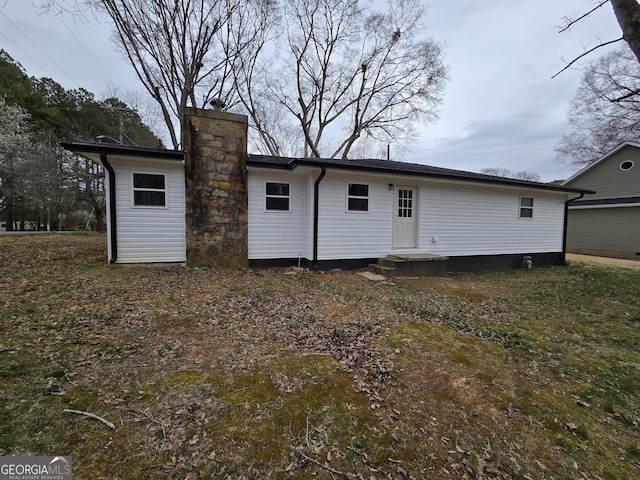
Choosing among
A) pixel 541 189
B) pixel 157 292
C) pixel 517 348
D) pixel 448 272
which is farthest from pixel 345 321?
pixel 541 189

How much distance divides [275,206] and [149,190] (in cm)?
314

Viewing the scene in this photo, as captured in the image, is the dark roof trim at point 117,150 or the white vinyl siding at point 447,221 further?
the white vinyl siding at point 447,221

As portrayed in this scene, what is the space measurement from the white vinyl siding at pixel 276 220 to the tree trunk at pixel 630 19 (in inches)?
243

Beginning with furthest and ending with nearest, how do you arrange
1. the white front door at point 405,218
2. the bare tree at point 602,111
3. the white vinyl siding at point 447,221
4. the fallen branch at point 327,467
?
1. the bare tree at point 602,111
2. the white front door at point 405,218
3. the white vinyl siding at point 447,221
4. the fallen branch at point 327,467

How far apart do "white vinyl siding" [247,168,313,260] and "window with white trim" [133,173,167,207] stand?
2.14 metres

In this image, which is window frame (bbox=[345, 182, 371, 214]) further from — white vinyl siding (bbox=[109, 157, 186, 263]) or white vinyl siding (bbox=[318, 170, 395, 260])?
white vinyl siding (bbox=[109, 157, 186, 263])

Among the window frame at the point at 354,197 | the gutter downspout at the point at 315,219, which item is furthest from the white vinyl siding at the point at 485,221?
the gutter downspout at the point at 315,219

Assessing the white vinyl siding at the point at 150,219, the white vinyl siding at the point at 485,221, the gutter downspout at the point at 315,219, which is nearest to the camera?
the white vinyl siding at the point at 150,219

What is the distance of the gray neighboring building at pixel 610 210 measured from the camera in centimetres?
1371

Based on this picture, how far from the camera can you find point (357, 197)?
308 inches

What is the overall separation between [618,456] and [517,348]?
5.17 ft

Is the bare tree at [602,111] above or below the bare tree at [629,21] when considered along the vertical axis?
above

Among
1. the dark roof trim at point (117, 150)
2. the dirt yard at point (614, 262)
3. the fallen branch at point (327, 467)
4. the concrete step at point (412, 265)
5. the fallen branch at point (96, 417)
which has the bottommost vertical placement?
the fallen branch at point (327, 467)

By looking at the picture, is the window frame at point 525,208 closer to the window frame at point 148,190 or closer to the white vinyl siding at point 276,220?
the white vinyl siding at point 276,220
